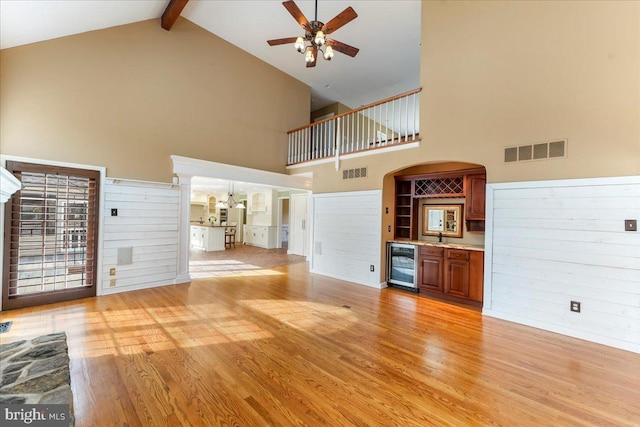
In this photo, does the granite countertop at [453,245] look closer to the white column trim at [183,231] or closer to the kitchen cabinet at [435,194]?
the kitchen cabinet at [435,194]

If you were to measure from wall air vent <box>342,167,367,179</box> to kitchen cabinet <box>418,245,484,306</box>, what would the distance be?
1896 mm

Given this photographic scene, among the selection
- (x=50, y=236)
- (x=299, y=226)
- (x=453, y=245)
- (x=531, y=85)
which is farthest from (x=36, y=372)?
(x=299, y=226)

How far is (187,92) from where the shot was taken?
5.57 m

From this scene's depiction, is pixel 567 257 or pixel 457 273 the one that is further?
pixel 457 273

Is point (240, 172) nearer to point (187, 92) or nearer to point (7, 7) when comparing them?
point (187, 92)

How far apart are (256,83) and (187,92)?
1.86 meters

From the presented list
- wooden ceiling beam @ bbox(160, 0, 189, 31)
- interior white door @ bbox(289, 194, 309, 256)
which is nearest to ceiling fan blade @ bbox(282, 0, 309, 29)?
wooden ceiling beam @ bbox(160, 0, 189, 31)

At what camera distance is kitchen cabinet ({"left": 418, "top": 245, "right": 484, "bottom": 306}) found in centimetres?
439

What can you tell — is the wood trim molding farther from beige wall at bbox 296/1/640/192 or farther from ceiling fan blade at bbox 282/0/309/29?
beige wall at bbox 296/1/640/192

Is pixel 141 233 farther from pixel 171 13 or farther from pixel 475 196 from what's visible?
pixel 475 196

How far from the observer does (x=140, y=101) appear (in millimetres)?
4957

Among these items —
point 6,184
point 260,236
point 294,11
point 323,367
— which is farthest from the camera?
point 260,236

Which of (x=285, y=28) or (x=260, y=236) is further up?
(x=285, y=28)

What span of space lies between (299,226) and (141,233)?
5170 mm
